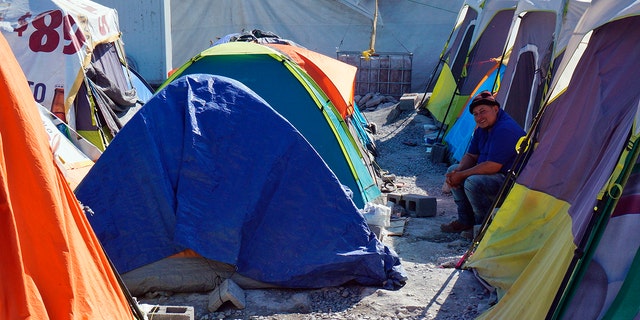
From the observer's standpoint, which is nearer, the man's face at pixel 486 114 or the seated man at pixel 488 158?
the seated man at pixel 488 158

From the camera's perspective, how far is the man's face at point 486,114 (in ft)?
21.7

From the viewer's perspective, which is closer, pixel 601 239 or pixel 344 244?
Answer: pixel 601 239

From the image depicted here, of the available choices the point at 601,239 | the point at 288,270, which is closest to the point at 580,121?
the point at 601,239

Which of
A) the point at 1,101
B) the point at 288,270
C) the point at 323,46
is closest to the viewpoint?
the point at 1,101

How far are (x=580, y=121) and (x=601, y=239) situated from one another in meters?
1.36

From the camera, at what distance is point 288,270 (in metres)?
5.34

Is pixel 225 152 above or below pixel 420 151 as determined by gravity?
above

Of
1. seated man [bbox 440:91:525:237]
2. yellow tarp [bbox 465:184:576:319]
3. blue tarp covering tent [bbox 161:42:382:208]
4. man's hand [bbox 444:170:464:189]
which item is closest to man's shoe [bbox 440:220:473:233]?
seated man [bbox 440:91:525:237]

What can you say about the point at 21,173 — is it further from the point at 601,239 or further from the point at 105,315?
the point at 601,239

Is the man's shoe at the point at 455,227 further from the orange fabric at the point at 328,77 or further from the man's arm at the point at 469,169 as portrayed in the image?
the orange fabric at the point at 328,77

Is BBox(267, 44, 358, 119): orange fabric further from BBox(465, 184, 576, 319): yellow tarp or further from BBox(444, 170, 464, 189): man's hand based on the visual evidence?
BBox(465, 184, 576, 319): yellow tarp

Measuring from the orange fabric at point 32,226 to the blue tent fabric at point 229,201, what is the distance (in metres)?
1.70

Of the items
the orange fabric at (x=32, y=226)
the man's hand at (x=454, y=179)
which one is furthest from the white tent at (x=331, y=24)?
the orange fabric at (x=32, y=226)

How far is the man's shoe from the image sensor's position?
23.0ft
